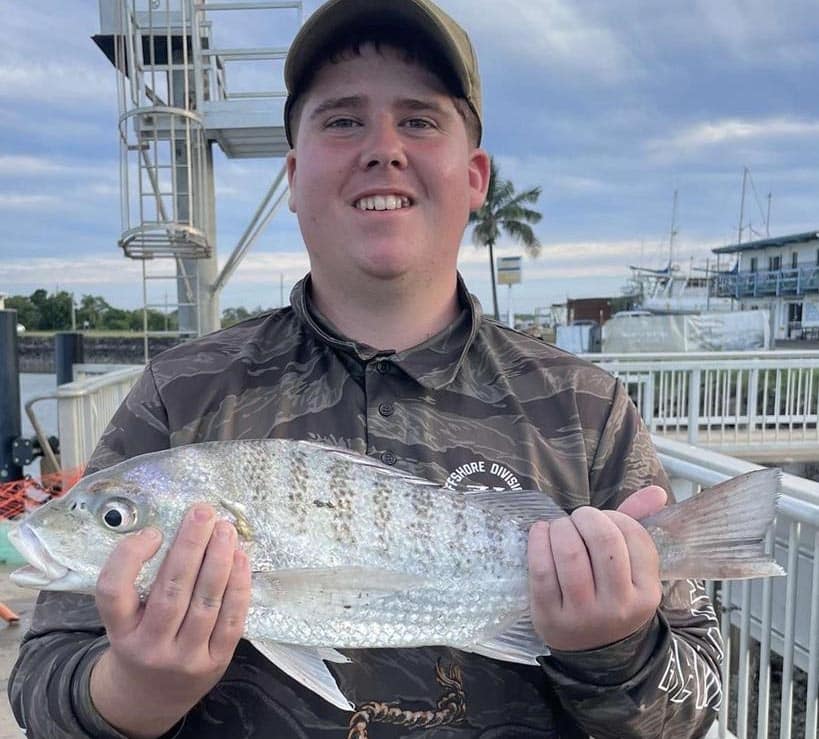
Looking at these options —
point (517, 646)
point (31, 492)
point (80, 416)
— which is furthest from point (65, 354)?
point (517, 646)

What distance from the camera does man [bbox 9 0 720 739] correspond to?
1415mm

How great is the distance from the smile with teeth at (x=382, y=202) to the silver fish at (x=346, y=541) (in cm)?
63

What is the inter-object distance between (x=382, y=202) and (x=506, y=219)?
45.7 metres

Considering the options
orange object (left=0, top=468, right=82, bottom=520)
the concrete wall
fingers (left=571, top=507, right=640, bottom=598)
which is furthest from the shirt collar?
the concrete wall

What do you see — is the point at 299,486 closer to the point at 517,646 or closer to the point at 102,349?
the point at 517,646

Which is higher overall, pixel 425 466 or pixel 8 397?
pixel 425 466

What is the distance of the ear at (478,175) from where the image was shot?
2.01 meters

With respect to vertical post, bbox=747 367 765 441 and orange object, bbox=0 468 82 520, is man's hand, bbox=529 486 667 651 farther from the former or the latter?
vertical post, bbox=747 367 765 441

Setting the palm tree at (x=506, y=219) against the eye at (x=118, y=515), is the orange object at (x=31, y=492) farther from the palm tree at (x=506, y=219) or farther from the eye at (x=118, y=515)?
the palm tree at (x=506, y=219)

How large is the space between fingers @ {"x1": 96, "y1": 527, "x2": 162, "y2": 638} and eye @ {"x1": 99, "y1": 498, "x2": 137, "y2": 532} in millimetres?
173

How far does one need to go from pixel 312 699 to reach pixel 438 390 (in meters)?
0.77

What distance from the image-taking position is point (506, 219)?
151ft

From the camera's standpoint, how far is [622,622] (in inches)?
57.1

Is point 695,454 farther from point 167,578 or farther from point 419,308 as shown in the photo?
point 167,578
